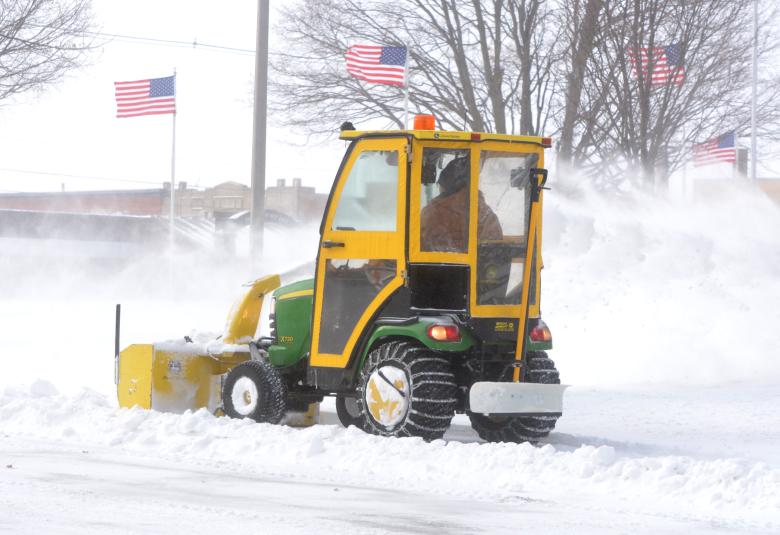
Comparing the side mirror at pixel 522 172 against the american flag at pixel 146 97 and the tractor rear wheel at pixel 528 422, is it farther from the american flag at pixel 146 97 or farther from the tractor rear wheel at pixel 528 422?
the american flag at pixel 146 97

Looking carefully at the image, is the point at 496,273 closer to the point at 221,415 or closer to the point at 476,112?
the point at 221,415

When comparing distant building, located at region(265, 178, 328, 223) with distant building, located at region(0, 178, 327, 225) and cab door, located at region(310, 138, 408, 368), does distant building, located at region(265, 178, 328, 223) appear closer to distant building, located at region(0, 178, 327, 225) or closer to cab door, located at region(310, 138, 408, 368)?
distant building, located at region(0, 178, 327, 225)

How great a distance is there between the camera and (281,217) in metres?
58.3

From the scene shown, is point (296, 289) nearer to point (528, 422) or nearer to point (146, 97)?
point (528, 422)

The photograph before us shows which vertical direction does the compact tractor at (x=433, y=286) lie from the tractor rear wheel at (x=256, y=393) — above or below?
above

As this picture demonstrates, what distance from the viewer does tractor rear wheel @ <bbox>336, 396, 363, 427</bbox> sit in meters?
10.3

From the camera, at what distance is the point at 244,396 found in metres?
9.77

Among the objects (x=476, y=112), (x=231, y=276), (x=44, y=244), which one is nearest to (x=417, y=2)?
(x=476, y=112)

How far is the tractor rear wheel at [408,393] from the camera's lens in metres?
8.62

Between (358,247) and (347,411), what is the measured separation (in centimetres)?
192

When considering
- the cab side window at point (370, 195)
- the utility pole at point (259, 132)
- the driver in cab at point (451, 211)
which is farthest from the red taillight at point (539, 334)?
the utility pole at point (259, 132)

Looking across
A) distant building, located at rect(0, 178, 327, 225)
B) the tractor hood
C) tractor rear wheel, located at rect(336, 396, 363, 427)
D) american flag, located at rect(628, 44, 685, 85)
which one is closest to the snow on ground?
tractor rear wheel, located at rect(336, 396, 363, 427)

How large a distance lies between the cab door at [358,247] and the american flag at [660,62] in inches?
530

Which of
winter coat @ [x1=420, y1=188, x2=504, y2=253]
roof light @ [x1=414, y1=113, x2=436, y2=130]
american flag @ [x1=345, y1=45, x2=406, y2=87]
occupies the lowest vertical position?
winter coat @ [x1=420, y1=188, x2=504, y2=253]
